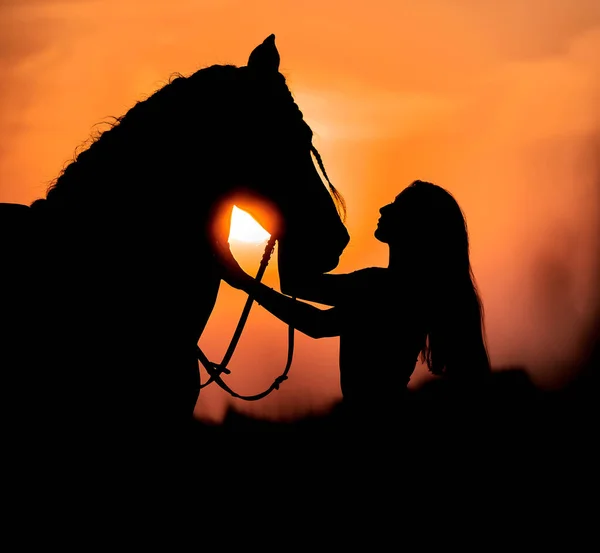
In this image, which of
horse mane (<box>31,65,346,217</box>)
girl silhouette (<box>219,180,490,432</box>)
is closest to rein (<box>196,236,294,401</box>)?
horse mane (<box>31,65,346,217</box>)

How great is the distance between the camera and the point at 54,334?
1.95 metres

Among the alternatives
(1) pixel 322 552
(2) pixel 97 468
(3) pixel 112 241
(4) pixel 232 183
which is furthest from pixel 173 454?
(1) pixel 322 552

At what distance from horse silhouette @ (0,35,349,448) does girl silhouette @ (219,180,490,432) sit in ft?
3.74

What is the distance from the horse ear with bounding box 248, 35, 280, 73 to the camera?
228 cm

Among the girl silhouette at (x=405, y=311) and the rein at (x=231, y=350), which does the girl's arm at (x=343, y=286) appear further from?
the rein at (x=231, y=350)

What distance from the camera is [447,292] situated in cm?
366

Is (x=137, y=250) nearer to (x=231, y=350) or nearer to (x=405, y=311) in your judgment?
(x=231, y=350)

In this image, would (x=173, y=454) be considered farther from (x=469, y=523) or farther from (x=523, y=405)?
(x=523, y=405)

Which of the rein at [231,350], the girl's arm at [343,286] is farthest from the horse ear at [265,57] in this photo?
the girl's arm at [343,286]

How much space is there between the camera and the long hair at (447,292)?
143 inches

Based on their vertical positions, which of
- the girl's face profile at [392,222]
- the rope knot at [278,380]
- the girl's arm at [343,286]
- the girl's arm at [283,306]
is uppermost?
the girl's face profile at [392,222]

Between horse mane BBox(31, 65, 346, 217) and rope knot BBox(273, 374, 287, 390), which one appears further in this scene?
rope knot BBox(273, 374, 287, 390)

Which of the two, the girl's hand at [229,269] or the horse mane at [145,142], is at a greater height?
the horse mane at [145,142]

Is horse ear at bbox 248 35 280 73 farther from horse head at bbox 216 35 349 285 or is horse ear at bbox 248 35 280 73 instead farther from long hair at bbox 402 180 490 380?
long hair at bbox 402 180 490 380
